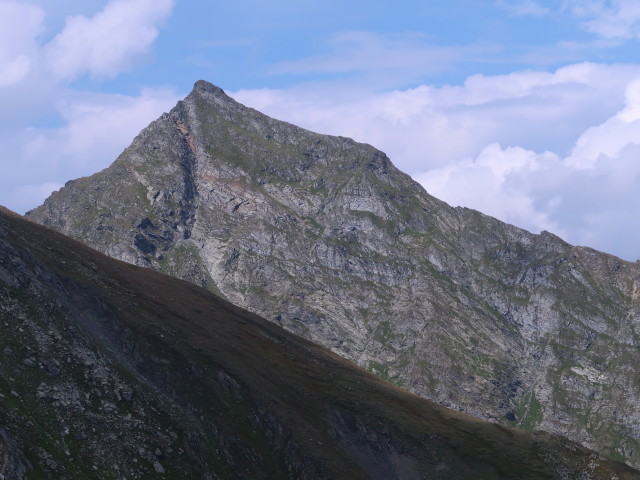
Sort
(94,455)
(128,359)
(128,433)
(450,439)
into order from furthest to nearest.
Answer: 1. (450,439)
2. (128,359)
3. (128,433)
4. (94,455)

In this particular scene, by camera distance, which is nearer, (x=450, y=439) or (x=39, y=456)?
(x=39, y=456)

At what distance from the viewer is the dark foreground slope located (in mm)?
78312

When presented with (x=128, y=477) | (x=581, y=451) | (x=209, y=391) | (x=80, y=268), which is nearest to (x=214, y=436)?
(x=209, y=391)

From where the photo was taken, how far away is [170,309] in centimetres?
14688

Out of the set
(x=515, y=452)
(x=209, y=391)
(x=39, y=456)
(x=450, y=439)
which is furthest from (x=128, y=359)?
(x=515, y=452)

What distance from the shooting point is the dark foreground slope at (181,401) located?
3083 inches

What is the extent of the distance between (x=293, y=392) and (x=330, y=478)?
1049 inches

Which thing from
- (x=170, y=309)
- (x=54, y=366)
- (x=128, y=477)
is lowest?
(x=128, y=477)

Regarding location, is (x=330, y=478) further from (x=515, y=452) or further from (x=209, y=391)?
(x=515, y=452)

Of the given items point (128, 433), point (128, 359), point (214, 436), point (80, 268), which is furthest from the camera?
point (80, 268)

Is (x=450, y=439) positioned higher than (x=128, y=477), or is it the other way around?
(x=450, y=439)

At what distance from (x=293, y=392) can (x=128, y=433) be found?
185 ft

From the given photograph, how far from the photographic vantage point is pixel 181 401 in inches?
4247

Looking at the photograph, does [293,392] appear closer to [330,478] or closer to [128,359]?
[330,478]
